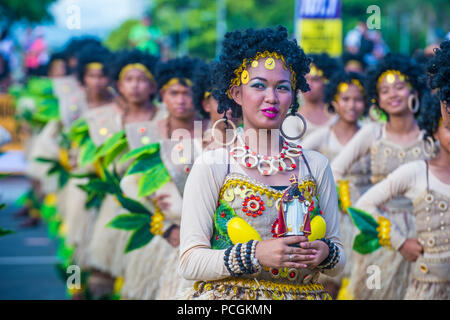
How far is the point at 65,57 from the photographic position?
1299cm

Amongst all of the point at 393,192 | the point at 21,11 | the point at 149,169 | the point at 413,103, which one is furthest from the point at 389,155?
the point at 21,11

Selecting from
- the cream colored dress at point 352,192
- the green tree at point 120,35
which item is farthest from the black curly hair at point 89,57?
the green tree at point 120,35

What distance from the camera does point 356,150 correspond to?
6.60 meters

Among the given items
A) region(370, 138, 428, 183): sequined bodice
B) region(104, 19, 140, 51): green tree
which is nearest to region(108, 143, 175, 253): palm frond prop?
region(370, 138, 428, 183): sequined bodice

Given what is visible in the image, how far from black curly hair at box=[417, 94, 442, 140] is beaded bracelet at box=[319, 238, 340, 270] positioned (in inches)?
67.4

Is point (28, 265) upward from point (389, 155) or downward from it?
downward

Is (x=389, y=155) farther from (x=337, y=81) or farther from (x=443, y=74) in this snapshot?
(x=443, y=74)

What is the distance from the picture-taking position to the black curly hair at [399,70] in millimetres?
6332

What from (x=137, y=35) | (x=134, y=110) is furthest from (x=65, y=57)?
(x=134, y=110)

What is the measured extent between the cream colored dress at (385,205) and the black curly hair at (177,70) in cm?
148

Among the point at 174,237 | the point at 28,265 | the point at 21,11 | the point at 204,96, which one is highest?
the point at 21,11

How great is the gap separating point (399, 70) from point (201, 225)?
3.41 metres

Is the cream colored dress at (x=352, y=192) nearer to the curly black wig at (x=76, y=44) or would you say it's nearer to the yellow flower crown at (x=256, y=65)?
the yellow flower crown at (x=256, y=65)

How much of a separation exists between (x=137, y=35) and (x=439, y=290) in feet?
29.4
